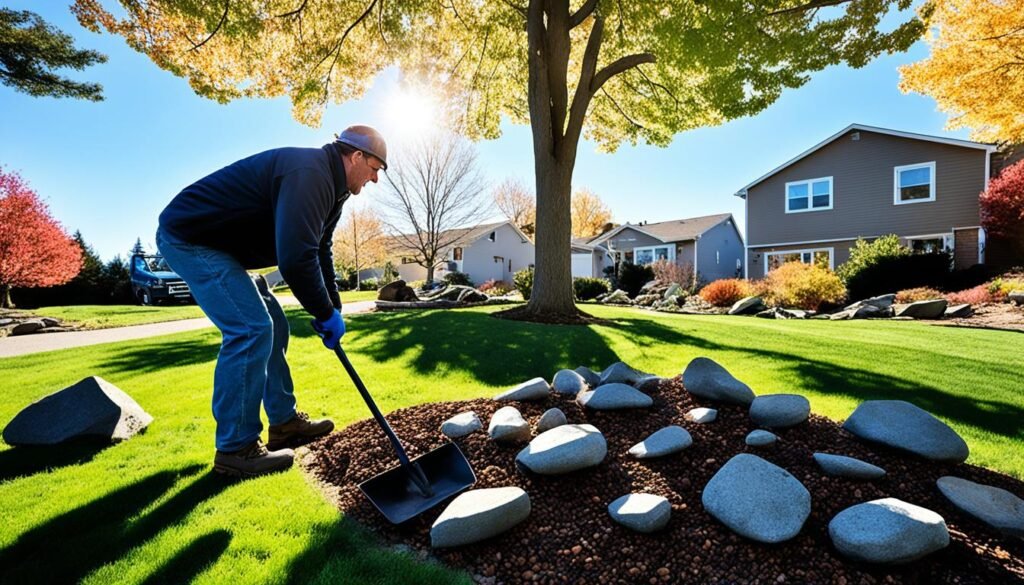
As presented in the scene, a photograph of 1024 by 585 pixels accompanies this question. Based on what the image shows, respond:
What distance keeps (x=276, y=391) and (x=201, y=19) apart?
853 centimetres

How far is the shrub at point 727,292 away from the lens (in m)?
15.0

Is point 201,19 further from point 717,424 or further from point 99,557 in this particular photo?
point 717,424

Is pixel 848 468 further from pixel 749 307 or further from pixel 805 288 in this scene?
pixel 805 288

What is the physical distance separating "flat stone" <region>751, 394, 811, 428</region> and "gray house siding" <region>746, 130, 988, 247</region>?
2005 cm

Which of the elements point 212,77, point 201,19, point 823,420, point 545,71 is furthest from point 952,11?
point 212,77

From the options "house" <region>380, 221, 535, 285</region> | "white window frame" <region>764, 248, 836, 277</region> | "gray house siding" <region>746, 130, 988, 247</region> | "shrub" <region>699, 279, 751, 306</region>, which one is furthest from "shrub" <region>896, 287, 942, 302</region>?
"house" <region>380, 221, 535, 285</region>

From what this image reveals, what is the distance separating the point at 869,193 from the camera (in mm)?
17953

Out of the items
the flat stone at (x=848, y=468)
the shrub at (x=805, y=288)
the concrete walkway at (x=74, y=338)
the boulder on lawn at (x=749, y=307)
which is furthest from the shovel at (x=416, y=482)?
the shrub at (x=805, y=288)

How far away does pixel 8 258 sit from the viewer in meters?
12.6

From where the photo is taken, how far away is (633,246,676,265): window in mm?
27359

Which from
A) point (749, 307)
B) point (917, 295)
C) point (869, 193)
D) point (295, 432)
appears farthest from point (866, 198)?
point (295, 432)

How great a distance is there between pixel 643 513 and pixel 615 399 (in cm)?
108

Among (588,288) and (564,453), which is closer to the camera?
(564,453)

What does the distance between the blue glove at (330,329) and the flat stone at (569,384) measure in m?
1.67
